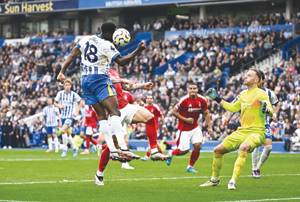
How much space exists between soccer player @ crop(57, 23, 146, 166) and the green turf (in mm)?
1131

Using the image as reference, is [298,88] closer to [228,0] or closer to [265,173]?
[228,0]

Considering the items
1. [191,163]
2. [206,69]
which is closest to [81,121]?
[206,69]

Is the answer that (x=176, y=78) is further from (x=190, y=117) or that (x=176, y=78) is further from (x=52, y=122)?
(x=190, y=117)

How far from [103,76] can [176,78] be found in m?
33.8

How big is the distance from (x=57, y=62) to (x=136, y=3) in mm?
7088

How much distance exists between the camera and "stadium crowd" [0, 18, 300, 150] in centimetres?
4191

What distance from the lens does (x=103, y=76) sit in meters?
16.1

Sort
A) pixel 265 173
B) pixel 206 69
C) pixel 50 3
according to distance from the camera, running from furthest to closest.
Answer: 1. pixel 50 3
2. pixel 206 69
3. pixel 265 173

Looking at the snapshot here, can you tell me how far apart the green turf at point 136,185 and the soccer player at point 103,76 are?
3.71 ft

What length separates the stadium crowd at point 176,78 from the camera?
41906 mm

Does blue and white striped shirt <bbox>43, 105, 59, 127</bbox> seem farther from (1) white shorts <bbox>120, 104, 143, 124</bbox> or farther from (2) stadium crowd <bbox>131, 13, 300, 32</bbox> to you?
(2) stadium crowd <bbox>131, 13, 300, 32</bbox>

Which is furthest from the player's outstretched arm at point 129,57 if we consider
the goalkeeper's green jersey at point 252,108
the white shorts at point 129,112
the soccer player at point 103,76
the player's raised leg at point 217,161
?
the white shorts at point 129,112

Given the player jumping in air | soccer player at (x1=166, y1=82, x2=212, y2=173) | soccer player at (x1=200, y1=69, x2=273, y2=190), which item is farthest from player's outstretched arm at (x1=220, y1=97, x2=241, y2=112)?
soccer player at (x1=166, y1=82, x2=212, y2=173)

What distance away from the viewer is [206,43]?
51781mm
